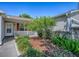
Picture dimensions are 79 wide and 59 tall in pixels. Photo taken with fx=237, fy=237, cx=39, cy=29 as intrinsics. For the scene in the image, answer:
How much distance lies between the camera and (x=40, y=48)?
8.40m

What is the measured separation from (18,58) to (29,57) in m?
0.39

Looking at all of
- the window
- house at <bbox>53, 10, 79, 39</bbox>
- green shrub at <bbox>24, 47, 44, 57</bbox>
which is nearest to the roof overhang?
the window

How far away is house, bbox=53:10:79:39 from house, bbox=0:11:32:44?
1203mm

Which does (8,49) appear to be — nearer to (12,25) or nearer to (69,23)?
(12,25)

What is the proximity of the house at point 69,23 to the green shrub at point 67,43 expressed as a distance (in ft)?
0.78

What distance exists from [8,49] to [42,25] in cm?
194

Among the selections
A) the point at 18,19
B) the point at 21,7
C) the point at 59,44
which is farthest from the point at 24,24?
the point at 59,44

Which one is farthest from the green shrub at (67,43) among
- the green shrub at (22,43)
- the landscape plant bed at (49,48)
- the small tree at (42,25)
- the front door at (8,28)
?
the front door at (8,28)

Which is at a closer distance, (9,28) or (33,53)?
(33,53)

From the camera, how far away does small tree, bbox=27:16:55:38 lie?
→ 9.10m

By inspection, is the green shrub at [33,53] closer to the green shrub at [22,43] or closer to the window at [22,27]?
the green shrub at [22,43]

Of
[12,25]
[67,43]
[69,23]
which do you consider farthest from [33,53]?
[12,25]

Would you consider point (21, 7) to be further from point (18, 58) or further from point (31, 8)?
point (18, 58)

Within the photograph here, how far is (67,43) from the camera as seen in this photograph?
348 inches
